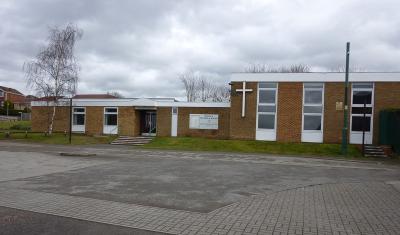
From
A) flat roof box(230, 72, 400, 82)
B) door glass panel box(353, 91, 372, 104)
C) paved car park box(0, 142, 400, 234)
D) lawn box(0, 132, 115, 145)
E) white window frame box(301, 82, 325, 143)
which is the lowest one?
lawn box(0, 132, 115, 145)

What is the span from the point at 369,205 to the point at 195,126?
25165 mm

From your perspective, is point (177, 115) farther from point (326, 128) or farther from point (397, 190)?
point (397, 190)

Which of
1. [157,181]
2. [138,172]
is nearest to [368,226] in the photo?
[157,181]

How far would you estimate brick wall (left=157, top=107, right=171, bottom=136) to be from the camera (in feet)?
111

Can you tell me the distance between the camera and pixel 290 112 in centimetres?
2891

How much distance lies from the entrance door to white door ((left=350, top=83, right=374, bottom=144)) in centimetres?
1703

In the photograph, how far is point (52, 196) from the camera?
28.1ft

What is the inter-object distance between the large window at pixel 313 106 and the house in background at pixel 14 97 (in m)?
77.2

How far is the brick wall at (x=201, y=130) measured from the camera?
3231 centimetres

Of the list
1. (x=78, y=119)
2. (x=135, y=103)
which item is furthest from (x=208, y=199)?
(x=78, y=119)

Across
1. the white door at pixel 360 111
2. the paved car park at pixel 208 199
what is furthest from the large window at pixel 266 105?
the paved car park at pixel 208 199

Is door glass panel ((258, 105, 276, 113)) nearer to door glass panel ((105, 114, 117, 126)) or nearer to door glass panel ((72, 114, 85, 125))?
door glass panel ((105, 114, 117, 126))

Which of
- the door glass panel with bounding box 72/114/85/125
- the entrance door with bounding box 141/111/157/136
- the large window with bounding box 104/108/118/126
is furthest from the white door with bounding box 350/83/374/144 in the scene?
the door glass panel with bounding box 72/114/85/125

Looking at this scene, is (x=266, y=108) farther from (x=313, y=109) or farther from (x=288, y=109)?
(x=313, y=109)
